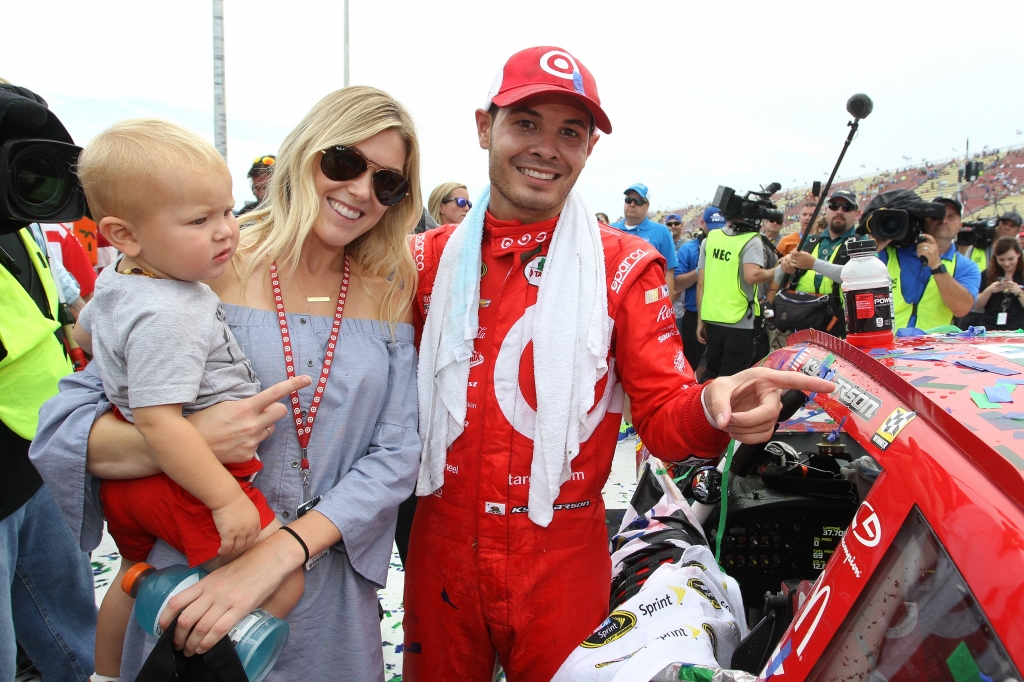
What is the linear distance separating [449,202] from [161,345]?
4.37 metres

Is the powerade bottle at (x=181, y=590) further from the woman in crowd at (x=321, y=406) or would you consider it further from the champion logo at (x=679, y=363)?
the champion logo at (x=679, y=363)

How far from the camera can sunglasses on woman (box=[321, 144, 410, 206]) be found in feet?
5.40

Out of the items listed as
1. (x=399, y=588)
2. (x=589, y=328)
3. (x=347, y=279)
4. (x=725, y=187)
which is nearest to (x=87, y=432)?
(x=347, y=279)

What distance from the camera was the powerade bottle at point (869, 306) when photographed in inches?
67.6

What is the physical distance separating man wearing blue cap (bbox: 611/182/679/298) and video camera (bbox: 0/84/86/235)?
5.87 meters

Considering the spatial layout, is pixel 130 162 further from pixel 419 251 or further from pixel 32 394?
pixel 32 394

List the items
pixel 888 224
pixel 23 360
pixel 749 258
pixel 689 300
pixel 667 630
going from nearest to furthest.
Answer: pixel 667 630 < pixel 23 360 < pixel 888 224 < pixel 749 258 < pixel 689 300

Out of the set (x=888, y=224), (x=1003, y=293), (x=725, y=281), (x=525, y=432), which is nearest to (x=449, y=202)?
(x=725, y=281)

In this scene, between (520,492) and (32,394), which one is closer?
(520,492)

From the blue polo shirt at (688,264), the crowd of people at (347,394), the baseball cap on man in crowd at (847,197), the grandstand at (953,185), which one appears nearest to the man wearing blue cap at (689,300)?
the blue polo shirt at (688,264)

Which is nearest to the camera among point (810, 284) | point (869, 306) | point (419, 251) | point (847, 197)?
point (869, 306)

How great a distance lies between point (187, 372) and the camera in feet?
4.32

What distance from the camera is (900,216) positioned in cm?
419

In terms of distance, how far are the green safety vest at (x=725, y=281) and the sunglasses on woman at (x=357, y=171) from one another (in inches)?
193
